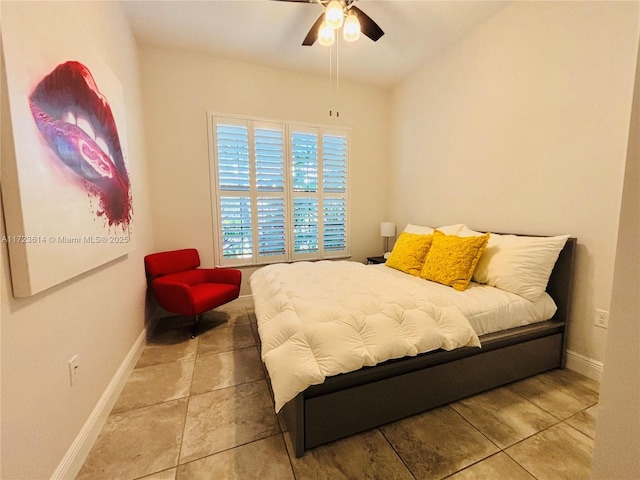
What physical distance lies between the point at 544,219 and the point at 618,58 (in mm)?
1131

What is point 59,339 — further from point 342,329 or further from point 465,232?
point 465,232

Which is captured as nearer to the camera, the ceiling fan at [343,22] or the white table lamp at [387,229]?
the ceiling fan at [343,22]

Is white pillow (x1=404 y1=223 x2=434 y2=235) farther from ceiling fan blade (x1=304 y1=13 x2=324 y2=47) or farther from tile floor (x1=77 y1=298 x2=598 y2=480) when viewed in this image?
ceiling fan blade (x1=304 y1=13 x2=324 y2=47)

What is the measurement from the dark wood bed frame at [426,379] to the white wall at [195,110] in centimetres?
241

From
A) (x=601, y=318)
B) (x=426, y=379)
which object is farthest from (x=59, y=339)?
(x=601, y=318)

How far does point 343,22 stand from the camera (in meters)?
2.04

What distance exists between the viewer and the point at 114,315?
6.01 feet

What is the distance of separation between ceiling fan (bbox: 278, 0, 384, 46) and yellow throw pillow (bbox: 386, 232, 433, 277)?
1885mm

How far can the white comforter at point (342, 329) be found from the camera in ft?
4.04

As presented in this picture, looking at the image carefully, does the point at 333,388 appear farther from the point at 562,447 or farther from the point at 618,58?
the point at 618,58

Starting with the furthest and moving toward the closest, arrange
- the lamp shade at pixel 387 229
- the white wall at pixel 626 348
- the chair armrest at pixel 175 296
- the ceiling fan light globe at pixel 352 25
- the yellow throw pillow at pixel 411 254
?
the lamp shade at pixel 387 229
the yellow throw pillow at pixel 411 254
the chair armrest at pixel 175 296
the ceiling fan light globe at pixel 352 25
the white wall at pixel 626 348

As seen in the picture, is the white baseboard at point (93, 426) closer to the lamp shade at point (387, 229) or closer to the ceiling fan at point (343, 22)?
the ceiling fan at point (343, 22)

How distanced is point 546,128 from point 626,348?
220 cm

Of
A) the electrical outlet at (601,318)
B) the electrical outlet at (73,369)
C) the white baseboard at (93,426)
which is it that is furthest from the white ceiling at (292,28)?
the white baseboard at (93,426)
